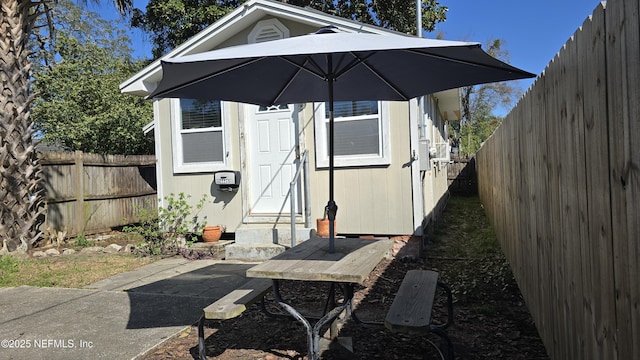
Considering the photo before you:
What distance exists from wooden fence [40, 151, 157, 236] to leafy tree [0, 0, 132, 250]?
2.99ft

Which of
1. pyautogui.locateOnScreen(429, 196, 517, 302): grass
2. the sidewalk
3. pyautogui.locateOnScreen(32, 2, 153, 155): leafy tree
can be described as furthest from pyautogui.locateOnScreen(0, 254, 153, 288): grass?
pyautogui.locateOnScreen(32, 2, 153, 155): leafy tree

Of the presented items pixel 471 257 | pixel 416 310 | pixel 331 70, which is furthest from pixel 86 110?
pixel 416 310

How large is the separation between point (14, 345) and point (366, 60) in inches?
140

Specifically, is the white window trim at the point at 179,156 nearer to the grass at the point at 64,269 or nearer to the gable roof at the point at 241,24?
the gable roof at the point at 241,24

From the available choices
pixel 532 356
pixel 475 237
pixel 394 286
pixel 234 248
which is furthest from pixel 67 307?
pixel 475 237

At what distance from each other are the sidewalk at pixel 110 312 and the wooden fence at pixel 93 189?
326 cm

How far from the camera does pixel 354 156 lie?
21.8 ft

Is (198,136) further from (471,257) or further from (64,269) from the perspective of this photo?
(471,257)

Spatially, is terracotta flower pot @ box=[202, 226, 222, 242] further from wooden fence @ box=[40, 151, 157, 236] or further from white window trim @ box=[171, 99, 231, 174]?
wooden fence @ box=[40, 151, 157, 236]

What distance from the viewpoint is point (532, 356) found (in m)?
3.10

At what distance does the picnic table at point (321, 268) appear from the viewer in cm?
272

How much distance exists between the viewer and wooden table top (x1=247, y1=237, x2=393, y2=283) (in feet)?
8.88

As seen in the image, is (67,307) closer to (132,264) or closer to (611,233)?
(132,264)

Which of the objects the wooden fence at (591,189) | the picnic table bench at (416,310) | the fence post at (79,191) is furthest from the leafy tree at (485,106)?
the wooden fence at (591,189)
